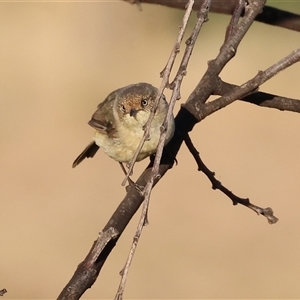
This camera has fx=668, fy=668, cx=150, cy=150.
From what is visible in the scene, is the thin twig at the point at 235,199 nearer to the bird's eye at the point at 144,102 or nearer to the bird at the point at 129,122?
the bird at the point at 129,122

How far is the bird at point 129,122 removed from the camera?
375 centimetres

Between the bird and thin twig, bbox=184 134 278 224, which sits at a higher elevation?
the bird

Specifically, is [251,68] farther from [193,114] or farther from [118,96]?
[193,114]

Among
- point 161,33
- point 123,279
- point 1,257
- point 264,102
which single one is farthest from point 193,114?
point 161,33

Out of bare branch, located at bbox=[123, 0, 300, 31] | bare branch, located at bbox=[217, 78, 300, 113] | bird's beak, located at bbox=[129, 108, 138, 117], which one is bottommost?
bare branch, located at bbox=[217, 78, 300, 113]

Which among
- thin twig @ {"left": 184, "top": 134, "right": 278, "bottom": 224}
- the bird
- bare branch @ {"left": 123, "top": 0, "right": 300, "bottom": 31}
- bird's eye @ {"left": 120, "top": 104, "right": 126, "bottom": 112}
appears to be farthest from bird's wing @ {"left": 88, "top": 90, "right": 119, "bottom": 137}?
thin twig @ {"left": 184, "top": 134, "right": 278, "bottom": 224}

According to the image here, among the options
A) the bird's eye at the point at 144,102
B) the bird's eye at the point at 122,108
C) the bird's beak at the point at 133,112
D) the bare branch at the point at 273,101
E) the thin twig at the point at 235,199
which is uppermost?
the bird's eye at the point at 122,108

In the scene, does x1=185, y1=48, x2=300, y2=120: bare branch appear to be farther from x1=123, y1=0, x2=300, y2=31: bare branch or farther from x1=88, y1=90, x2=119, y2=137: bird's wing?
x1=88, y1=90, x2=119, y2=137: bird's wing

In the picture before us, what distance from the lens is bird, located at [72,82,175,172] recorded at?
12.3 feet

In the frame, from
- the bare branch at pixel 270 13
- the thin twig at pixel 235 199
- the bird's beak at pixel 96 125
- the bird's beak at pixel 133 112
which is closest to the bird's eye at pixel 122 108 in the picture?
the bird's beak at pixel 133 112

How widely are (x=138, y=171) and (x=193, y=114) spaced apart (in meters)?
5.99

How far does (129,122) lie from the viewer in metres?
3.89

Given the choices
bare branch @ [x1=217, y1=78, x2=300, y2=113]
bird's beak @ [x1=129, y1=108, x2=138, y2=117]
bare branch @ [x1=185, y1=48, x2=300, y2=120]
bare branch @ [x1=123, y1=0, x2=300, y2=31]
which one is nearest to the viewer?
bare branch @ [x1=185, y1=48, x2=300, y2=120]

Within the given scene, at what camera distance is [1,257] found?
798 centimetres
